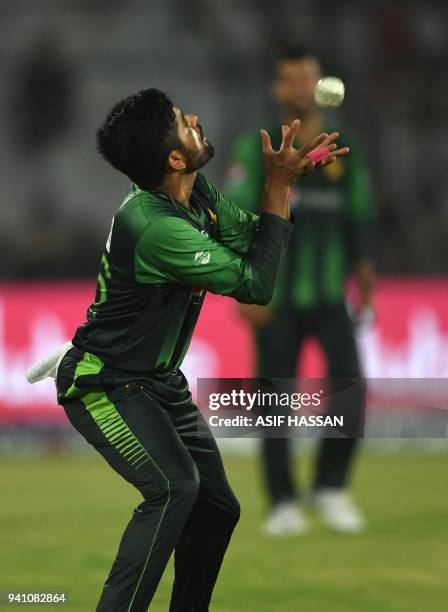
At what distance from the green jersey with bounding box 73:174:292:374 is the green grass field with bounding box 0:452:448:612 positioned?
4.11ft

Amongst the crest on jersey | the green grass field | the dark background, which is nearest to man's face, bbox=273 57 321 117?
the green grass field

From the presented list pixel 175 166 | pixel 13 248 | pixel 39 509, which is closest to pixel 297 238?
pixel 39 509

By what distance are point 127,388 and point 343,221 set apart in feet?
10.5

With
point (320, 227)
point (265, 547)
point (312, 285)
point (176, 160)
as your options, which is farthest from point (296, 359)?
point (176, 160)

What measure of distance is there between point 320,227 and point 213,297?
9.21ft

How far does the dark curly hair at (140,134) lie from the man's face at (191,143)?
0.03 m

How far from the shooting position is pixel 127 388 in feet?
13.6

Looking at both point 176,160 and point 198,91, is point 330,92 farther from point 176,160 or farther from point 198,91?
point 198,91

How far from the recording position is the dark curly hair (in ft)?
13.2

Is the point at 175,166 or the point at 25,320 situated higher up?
the point at 175,166

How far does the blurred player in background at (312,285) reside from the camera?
22.5 feet

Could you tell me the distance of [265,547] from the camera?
6.37 meters

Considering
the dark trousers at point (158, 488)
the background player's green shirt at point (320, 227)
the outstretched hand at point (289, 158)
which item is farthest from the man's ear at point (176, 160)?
the background player's green shirt at point (320, 227)

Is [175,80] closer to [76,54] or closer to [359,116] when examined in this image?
[76,54]
